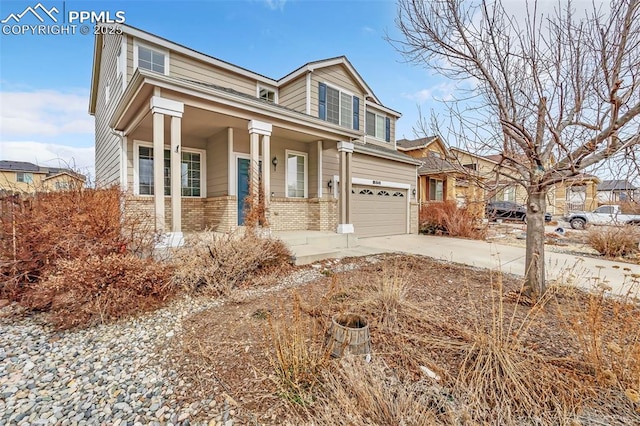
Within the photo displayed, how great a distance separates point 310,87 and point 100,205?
7984mm

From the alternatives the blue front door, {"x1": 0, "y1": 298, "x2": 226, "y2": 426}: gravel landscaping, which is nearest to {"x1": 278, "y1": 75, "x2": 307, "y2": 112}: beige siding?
the blue front door

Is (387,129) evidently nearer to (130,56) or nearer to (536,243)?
(130,56)

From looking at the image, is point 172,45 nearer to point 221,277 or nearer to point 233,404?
point 221,277

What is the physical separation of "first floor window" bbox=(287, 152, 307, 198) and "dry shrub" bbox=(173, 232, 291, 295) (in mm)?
4312

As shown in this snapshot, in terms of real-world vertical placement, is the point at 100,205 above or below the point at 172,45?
below

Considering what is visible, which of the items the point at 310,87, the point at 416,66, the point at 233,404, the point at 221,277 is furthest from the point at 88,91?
the point at 233,404

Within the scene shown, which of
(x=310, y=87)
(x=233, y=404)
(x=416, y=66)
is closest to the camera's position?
(x=233, y=404)

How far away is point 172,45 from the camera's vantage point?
862 centimetres

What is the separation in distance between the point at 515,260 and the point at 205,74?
427 inches

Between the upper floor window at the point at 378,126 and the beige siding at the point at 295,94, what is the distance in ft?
12.9

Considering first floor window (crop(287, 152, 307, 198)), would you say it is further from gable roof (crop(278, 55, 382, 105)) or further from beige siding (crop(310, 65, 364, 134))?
gable roof (crop(278, 55, 382, 105))

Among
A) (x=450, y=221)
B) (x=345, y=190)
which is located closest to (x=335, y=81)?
(x=345, y=190)

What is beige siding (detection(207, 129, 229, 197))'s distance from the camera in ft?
28.0

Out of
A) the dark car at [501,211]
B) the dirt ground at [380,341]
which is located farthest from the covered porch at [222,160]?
the dark car at [501,211]
